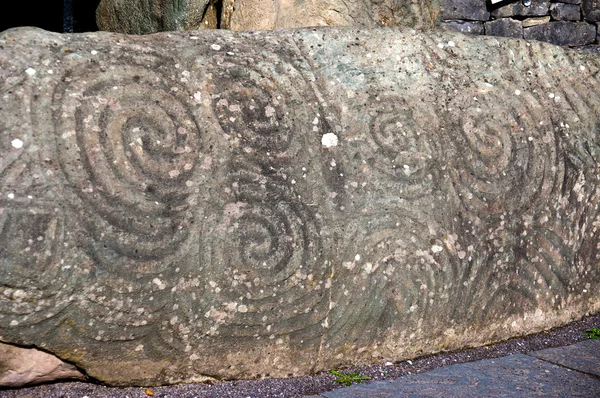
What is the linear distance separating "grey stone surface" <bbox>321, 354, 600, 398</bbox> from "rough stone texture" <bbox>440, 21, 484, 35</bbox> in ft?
15.6

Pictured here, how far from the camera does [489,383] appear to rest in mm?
2539

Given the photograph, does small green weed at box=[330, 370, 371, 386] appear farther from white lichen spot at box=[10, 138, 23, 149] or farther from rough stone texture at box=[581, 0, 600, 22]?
rough stone texture at box=[581, 0, 600, 22]

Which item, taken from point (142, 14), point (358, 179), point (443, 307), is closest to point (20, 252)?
point (358, 179)

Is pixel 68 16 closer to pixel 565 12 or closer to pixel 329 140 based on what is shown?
pixel 565 12

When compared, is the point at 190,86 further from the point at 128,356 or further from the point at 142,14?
the point at 142,14

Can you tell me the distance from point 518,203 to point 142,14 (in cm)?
386

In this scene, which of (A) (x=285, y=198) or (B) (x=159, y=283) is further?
(A) (x=285, y=198)

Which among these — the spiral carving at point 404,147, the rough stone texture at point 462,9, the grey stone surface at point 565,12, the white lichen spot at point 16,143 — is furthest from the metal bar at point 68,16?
the white lichen spot at point 16,143

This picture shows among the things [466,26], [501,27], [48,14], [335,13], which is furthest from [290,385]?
[48,14]

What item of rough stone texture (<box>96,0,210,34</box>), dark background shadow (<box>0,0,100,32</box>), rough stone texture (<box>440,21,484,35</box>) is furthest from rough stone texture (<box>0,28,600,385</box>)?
dark background shadow (<box>0,0,100,32</box>)

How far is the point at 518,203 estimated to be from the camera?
292 cm

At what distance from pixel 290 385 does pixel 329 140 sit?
2.85 ft

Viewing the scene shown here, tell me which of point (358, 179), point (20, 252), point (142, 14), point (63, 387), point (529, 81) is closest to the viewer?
point (20, 252)

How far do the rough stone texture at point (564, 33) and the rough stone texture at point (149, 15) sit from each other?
11.8ft
